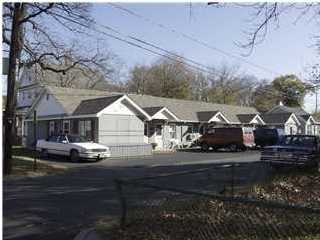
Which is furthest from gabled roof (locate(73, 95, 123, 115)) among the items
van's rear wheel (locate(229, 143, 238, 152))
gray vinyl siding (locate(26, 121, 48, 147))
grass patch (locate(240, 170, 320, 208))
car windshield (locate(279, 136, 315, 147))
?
grass patch (locate(240, 170, 320, 208))

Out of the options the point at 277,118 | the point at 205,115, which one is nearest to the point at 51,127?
the point at 205,115

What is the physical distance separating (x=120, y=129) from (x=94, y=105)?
8.33 feet

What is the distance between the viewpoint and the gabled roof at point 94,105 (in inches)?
1396

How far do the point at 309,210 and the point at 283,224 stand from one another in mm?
2021

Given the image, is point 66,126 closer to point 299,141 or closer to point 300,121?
point 299,141

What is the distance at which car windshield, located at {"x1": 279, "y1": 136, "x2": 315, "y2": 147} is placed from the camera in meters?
21.3

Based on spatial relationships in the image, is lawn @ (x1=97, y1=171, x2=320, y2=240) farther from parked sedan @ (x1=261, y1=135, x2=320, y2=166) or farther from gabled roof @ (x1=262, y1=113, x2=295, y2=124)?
gabled roof @ (x1=262, y1=113, x2=295, y2=124)

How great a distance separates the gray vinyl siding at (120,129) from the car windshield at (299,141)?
15829mm

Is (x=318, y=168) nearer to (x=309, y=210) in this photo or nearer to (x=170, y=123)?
(x=309, y=210)

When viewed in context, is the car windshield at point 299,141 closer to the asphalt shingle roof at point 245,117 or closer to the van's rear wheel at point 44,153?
the van's rear wheel at point 44,153

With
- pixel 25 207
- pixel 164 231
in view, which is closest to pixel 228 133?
pixel 25 207

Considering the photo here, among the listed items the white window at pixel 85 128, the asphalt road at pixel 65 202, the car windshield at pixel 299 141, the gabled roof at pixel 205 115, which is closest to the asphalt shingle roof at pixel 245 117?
the gabled roof at pixel 205 115

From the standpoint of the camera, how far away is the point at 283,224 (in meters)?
6.68

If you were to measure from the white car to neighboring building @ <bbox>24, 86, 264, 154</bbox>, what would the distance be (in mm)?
3899
